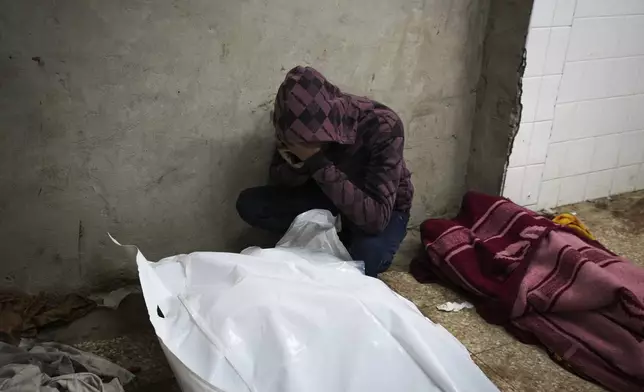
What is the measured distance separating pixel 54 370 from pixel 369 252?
82cm

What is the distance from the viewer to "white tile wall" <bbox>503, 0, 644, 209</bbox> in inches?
76.9

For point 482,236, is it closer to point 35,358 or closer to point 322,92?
point 322,92

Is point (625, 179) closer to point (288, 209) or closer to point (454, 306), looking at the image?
point (454, 306)

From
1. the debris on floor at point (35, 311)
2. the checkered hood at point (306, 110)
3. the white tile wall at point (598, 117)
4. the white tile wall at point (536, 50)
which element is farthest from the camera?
the white tile wall at point (598, 117)

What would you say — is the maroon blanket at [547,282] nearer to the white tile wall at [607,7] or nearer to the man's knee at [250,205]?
the man's knee at [250,205]

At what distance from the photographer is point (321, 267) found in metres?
1.43

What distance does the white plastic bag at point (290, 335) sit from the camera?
111 centimetres

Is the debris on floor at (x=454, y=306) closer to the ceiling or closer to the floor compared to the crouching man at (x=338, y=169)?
closer to the floor

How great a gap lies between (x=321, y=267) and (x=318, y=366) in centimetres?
33

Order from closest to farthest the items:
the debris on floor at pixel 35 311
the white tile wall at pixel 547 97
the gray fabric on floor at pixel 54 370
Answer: the gray fabric on floor at pixel 54 370 < the debris on floor at pixel 35 311 < the white tile wall at pixel 547 97

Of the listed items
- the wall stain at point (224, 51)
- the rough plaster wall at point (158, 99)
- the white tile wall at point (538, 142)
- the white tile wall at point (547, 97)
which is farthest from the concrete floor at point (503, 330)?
the wall stain at point (224, 51)

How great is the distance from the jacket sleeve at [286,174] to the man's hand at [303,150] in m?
0.09

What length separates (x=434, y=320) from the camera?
1.69 m

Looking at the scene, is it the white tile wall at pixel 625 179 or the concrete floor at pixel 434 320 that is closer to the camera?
the concrete floor at pixel 434 320
